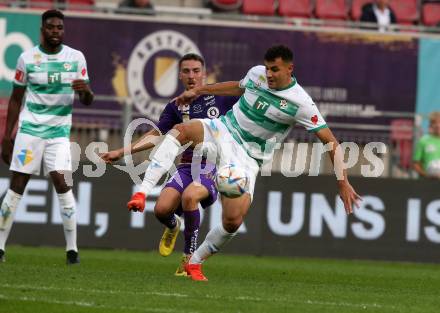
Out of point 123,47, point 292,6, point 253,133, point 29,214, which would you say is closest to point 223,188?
point 253,133

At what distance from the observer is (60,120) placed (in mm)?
12102

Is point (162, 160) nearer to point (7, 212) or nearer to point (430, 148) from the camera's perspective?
point (7, 212)

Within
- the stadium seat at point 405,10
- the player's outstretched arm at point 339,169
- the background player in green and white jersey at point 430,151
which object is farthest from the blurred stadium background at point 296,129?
the player's outstretched arm at point 339,169

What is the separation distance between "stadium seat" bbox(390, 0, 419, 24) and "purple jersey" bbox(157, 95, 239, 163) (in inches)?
367

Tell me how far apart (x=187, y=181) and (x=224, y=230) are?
128 centimetres

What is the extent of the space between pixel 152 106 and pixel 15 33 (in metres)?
2.39

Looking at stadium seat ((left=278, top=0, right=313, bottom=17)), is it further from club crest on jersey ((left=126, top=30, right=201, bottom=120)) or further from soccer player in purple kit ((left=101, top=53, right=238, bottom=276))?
soccer player in purple kit ((left=101, top=53, right=238, bottom=276))

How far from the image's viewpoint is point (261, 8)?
19.7 m

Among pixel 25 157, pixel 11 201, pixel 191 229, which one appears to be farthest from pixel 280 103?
pixel 11 201

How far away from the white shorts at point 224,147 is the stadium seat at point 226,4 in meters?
9.43

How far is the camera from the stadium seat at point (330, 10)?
20.0 m

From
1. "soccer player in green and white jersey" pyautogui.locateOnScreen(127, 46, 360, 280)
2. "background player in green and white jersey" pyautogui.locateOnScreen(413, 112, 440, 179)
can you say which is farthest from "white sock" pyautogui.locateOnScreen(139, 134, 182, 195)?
"background player in green and white jersey" pyautogui.locateOnScreen(413, 112, 440, 179)

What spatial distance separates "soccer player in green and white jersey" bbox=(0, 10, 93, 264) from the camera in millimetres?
11984

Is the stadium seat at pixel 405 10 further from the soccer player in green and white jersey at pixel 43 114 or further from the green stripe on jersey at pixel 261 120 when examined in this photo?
the green stripe on jersey at pixel 261 120
